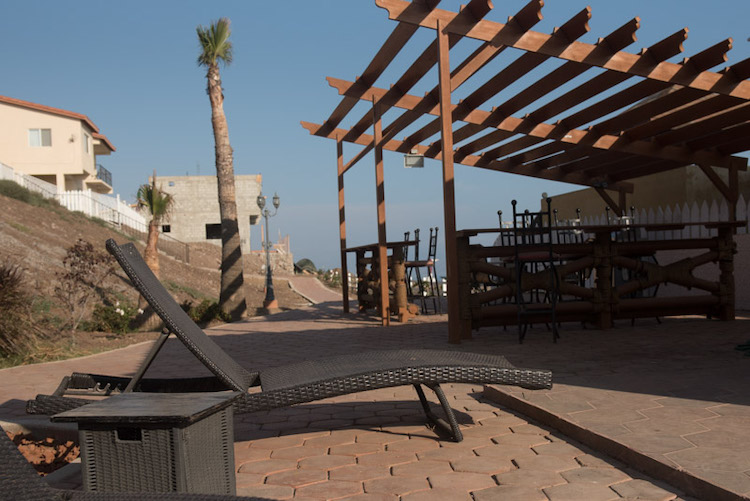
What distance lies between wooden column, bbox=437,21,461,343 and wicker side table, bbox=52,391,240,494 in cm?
492

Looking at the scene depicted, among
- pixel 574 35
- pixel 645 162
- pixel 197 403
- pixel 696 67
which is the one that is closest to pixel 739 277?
pixel 645 162

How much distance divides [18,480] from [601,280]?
22.9ft

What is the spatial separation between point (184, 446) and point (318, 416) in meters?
2.08

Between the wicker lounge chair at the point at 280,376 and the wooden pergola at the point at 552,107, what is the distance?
12.1 feet

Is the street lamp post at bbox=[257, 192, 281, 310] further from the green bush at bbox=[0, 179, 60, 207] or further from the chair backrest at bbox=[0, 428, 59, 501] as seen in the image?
the chair backrest at bbox=[0, 428, 59, 501]

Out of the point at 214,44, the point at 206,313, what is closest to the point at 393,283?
the point at 206,313

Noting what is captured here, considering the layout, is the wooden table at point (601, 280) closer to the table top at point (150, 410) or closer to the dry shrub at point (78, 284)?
the table top at point (150, 410)

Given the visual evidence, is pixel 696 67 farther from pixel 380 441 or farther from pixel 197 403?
pixel 197 403

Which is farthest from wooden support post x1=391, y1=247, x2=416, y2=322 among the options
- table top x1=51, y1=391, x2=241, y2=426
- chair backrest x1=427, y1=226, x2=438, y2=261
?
table top x1=51, y1=391, x2=241, y2=426

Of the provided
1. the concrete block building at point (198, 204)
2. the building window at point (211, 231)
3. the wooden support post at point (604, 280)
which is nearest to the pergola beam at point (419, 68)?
the wooden support post at point (604, 280)

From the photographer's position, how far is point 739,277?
9.52 metres

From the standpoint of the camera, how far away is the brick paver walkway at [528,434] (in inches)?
101

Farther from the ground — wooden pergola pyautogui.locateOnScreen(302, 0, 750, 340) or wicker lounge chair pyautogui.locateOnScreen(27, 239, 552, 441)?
wooden pergola pyautogui.locateOnScreen(302, 0, 750, 340)

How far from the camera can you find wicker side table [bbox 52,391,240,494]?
6.45 feet
